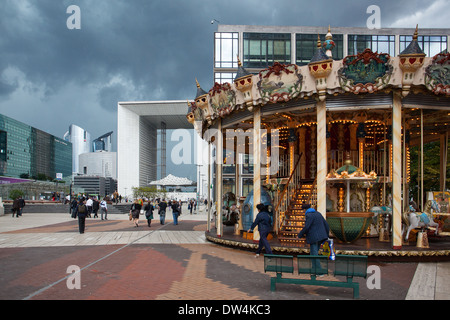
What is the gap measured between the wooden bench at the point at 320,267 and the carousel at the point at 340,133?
13.3 ft

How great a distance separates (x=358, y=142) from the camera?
52.5ft

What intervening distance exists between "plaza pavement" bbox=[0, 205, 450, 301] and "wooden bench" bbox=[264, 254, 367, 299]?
0.88ft

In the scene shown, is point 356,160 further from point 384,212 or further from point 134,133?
point 134,133

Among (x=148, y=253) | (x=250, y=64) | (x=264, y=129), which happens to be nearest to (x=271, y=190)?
(x=264, y=129)

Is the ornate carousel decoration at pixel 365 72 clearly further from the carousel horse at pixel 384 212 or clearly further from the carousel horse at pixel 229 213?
the carousel horse at pixel 229 213

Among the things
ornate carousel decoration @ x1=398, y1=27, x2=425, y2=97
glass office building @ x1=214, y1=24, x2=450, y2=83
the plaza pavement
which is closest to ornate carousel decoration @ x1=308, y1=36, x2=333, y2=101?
ornate carousel decoration @ x1=398, y1=27, x2=425, y2=97

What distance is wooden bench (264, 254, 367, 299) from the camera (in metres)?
6.89

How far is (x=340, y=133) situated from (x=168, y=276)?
10047mm

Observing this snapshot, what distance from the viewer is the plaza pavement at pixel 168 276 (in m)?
7.20

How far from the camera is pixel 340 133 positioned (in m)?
15.9

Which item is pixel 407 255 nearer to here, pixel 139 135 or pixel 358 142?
pixel 358 142

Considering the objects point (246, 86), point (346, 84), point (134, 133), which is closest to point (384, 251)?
point (346, 84)

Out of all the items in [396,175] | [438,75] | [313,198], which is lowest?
[313,198]

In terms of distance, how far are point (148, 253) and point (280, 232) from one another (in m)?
4.80
